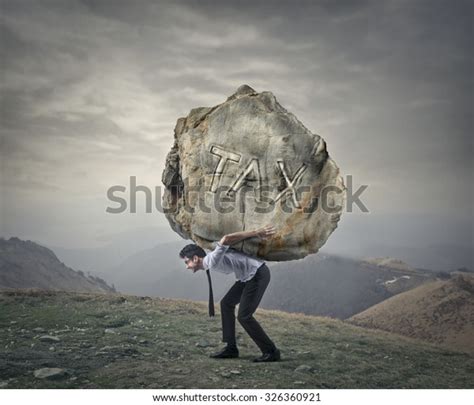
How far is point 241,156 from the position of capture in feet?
23.4

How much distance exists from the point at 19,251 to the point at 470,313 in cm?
1384

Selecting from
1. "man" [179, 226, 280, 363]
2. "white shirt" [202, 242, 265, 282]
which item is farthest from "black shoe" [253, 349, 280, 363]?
"white shirt" [202, 242, 265, 282]

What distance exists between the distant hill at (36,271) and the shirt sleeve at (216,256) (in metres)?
9.68

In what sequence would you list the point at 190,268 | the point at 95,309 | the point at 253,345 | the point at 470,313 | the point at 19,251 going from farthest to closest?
the point at 19,251 → the point at 470,313 → the point at 95,309 → the point at 253,345 → the point at 190,268

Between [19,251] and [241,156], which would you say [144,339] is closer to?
[241,156]

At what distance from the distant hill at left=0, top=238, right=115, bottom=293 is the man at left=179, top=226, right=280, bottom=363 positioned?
9235mm

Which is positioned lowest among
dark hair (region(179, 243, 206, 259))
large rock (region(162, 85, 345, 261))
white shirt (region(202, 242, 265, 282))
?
white shirt (region(202, 242, 265, 282))

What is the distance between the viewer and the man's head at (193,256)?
6996mm

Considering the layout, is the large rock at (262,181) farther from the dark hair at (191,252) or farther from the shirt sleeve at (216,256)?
the shirt sleeve at (216,256)

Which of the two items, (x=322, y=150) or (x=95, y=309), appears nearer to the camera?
(x=322, y=150)

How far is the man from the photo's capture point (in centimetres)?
660

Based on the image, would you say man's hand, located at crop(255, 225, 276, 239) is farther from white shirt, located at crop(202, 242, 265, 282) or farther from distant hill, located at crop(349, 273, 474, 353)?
distant hill, located at crop(349, 273, 474, 353)

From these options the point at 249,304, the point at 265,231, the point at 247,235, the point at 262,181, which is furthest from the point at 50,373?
the point at 262,181

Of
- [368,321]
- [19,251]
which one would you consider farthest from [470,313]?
[19,251]
